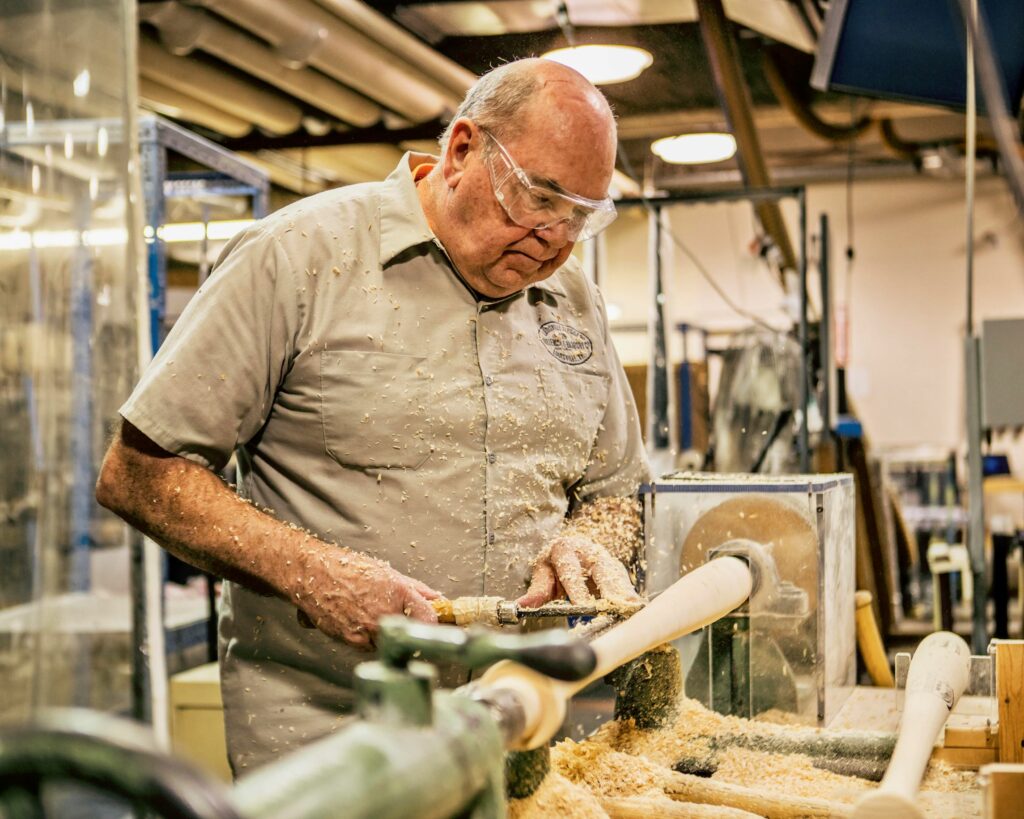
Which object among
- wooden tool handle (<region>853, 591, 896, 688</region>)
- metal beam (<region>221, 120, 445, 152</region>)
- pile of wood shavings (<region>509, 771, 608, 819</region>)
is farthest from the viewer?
metal beam (<region>221, 120, 445, 152</region>)

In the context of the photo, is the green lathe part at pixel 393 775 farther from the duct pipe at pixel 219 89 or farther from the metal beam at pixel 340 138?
the metal beam at pixel 340 138

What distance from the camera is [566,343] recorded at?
182 cm

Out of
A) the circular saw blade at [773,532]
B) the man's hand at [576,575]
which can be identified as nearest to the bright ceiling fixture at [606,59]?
the circular saw blade at [773,532]

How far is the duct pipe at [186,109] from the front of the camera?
539cm

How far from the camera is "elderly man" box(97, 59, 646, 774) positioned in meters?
1.46

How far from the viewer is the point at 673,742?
146 centimetres

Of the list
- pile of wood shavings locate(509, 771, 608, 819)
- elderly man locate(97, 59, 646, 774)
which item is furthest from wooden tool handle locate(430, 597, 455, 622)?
pile of wood shavings locate(509, 771, 608, 819)

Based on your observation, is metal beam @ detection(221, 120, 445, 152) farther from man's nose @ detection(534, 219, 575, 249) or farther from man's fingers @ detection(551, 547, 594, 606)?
man's fingers @ detection(551, 547, 594, 606)

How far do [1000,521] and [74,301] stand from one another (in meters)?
4.19

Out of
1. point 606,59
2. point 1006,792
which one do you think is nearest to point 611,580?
point 1006,792

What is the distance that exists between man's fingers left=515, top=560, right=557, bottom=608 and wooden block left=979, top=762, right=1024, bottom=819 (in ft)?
2.29

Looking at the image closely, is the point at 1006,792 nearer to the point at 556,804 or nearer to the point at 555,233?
the point at 556,804

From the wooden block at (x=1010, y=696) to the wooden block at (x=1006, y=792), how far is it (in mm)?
393

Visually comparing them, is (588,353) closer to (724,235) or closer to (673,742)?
(673,742)
